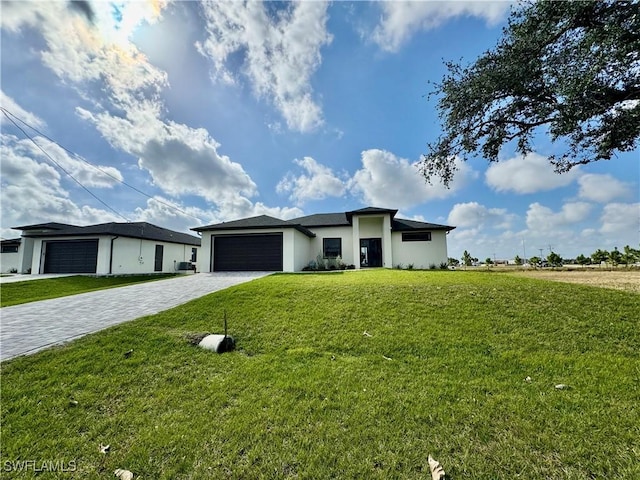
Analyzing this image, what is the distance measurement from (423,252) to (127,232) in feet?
73.0

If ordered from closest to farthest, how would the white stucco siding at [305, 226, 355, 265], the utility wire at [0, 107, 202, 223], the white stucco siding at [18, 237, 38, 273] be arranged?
the utility wire at [0, 107, 202, 223]
the white stucco siding at [305, 226, 355, 265]
the white stucco siding at [18, 237, 38, 273]

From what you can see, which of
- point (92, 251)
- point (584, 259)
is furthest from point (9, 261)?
point (584, 259)

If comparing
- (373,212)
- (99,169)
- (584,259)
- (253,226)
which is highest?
(99,169)

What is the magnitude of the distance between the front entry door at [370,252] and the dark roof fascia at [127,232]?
683 inches

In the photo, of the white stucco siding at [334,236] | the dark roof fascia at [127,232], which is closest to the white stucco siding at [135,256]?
the dark roof fascia at [127,232]

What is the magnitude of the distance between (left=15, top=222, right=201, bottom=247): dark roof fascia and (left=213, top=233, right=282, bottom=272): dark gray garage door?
7.95 metres

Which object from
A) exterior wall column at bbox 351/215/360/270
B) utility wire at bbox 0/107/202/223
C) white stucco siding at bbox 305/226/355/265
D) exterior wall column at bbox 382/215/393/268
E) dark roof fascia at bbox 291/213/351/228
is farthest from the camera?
dark roof fascia at bbox 291/213/351/228

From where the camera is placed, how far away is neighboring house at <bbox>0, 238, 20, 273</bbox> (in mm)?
23609

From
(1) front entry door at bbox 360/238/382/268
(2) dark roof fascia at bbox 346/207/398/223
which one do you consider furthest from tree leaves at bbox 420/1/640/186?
(1) front entry door at bbox 360/238/382/268

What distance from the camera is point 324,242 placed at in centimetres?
2061

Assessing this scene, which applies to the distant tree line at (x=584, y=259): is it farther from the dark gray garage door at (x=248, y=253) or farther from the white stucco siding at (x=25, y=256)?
the white stucco siding at (x=25, y=256)

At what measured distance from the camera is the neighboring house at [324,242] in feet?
57.6

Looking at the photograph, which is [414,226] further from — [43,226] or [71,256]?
[43,226]

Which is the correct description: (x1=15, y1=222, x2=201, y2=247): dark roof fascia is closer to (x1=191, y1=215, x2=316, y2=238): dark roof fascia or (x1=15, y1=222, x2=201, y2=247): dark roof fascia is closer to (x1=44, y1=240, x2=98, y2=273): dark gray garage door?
(x1=44, y1=240, x2=98, y2=273): dark gray garage door
